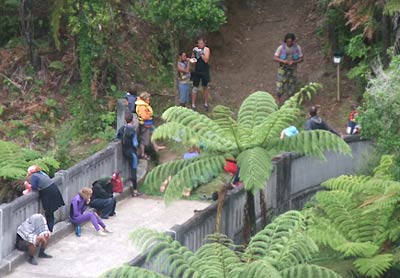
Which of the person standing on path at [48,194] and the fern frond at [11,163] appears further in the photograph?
the fern frond at [11,163]

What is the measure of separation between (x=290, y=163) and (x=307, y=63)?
23.7 ft

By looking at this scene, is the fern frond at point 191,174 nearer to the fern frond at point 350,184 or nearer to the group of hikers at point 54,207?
the fern frond at point 350,184

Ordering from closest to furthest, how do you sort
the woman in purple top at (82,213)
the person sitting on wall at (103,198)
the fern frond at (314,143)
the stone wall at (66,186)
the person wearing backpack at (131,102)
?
1. the fern frond at (314,143)
2. the stone wall at (66,186)
3. the woman in purple top at (82,213)
4. the person sitting on wall at (103,198)
5. the person wearing backpack at (131,102)

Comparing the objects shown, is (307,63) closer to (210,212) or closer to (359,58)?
(359,58)

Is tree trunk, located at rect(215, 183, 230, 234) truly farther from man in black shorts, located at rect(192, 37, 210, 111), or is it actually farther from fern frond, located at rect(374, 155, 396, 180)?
man in black shorts, located at rect(192, 37, 210, 111)

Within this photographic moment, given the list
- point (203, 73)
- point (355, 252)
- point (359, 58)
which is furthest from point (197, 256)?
point (359, 58)

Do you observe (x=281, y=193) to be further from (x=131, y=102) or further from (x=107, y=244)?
(x=131, y=102)

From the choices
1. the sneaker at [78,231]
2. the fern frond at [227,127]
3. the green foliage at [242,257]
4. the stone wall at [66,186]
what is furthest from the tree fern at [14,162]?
the green foliage at [242,257]

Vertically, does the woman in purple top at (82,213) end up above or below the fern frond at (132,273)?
below

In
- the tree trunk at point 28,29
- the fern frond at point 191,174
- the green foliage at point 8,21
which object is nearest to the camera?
the fern frond at point 191,174

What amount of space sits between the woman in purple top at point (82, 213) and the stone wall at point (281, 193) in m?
2.38

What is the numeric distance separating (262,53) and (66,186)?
9.37 meters

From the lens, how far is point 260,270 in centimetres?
1084

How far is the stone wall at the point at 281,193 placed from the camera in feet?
45.6
